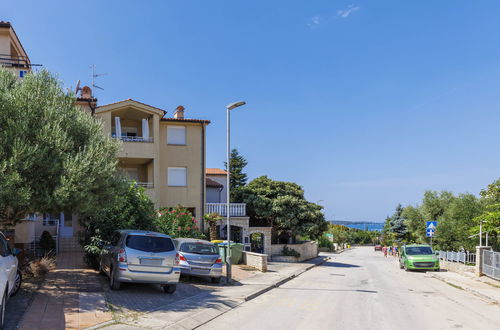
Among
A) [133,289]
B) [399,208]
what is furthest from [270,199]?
[399,208]

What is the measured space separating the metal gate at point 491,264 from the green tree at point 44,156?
1687 centimetres

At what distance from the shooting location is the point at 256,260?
2212 centimetres

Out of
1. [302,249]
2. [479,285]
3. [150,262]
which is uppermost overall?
[150,262]

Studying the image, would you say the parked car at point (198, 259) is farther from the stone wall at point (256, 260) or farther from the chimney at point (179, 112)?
the chimney at point (179, 112)

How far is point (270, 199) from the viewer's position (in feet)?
104

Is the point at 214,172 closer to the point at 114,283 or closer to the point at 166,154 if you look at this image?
the point at 166,154

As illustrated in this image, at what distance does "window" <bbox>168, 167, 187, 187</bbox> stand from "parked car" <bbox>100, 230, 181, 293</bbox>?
14.9 m

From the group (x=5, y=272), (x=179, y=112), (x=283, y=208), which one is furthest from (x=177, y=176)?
(x=5, y=272)

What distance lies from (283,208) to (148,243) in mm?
20307

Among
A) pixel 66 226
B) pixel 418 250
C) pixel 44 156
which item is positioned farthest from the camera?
pixel 418 250

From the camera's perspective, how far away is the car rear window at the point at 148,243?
37.7 feet

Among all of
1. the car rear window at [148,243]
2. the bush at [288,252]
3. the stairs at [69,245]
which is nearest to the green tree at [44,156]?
the car rear window at [148,243]

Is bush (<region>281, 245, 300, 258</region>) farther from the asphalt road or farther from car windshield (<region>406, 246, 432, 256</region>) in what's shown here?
the asphalt road

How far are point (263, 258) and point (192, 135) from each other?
9968mm
